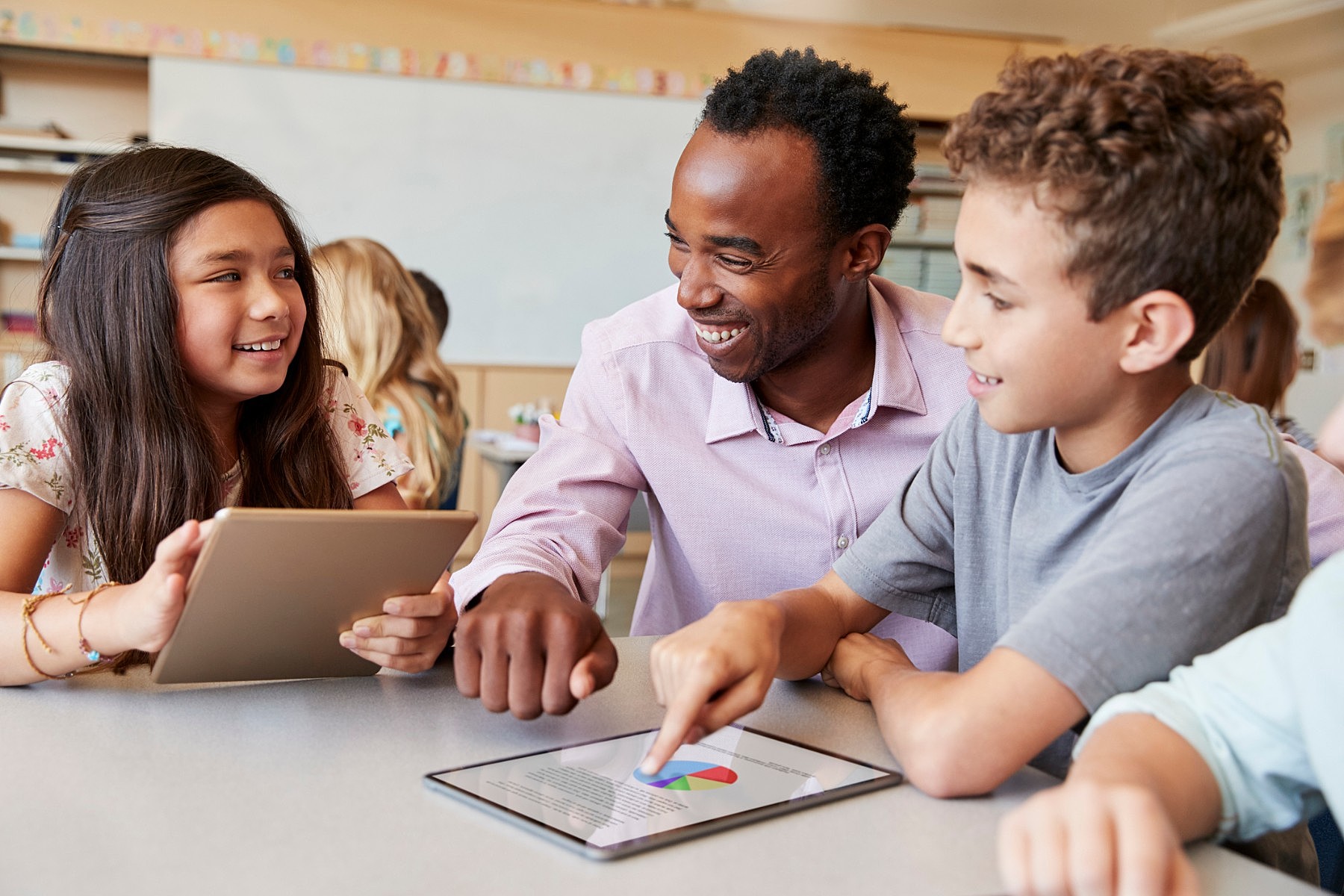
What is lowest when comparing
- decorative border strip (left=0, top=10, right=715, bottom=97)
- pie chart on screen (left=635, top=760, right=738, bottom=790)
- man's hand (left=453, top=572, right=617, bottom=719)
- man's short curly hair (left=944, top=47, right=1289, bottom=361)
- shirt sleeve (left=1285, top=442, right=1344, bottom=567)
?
pie chart on screen (left=635, top=760, right=738, bottom=790)

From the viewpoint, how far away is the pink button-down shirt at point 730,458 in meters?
1.50

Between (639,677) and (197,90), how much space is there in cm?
497

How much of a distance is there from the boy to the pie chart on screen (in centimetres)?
2

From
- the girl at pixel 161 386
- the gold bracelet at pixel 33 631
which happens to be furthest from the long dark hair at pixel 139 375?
the gold bracelet at pixel 33 631

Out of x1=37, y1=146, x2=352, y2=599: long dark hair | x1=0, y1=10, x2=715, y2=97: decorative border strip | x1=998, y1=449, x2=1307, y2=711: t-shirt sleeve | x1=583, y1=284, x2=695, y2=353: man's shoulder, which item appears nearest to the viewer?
x1=998, y1=449, x2=1307, y2=711: t-shirt sleeve

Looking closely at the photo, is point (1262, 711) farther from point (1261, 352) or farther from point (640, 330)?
point (1261, 352)

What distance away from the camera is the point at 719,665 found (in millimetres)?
827

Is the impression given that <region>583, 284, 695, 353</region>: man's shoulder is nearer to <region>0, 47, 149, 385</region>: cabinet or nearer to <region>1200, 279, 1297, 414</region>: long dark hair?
<region>1200, 279, 1297, 414</region>: long dark hair

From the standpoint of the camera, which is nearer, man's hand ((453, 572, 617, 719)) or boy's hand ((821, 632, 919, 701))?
man's hand ((453, 572, 617, 719))

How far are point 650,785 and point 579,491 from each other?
2.29 feet

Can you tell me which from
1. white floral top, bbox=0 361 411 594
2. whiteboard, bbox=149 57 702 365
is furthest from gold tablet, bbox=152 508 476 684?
whiteboard, bbox=149 57 702 365

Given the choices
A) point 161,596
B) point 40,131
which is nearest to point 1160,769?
point 161,596

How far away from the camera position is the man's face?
1429 millimetres

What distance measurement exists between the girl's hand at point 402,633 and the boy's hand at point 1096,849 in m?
0.58
